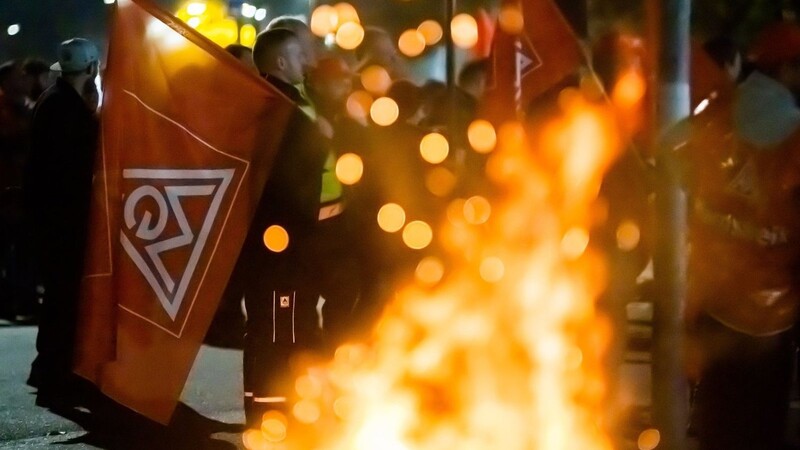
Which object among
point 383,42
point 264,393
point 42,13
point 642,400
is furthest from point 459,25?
point 42,13

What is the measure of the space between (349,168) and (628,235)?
52.0 inches

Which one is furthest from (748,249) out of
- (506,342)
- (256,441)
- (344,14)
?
(344,14)

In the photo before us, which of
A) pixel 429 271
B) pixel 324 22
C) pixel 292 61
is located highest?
pixel 324 22

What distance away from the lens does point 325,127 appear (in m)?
5.36

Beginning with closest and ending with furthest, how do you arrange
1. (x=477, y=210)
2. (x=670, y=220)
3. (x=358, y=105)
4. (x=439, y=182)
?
1. (x=670, y=220)
2. (x=477, y=210)
3. (x=358, y=105)
4. (x=439, y=182)

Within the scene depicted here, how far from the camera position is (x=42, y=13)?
20.9m

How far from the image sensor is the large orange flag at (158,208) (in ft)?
14.7

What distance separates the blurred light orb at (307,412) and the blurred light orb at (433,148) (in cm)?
140

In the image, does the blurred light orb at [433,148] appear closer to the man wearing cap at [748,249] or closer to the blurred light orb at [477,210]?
the blurred light orb at [477,210]

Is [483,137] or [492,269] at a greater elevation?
[483,137]

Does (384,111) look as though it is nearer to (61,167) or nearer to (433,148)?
(433,148)

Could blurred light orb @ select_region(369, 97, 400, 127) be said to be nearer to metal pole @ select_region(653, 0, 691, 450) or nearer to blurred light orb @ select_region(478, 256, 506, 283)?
blurred light orb @ select_region(478, 256, 506, 283)

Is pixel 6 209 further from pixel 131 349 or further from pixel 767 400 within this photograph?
pixel 767 400

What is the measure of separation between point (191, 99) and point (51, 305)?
2.42 metres
